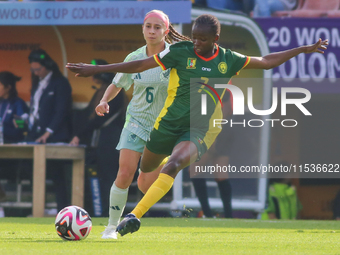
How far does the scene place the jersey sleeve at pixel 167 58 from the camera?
5.47 metres

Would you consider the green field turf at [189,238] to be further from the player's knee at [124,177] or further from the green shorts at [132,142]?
the green shorts at [132,142]

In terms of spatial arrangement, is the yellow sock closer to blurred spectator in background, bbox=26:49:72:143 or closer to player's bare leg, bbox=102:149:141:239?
player's bare leg, bbox=102:149:141:239

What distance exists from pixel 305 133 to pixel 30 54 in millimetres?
4937

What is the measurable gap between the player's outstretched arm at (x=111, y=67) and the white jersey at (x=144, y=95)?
784 mm

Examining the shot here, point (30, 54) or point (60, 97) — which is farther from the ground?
point (30, 54)

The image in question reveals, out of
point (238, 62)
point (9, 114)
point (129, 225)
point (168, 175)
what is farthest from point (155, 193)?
point (9, 114)

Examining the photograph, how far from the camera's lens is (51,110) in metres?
10.2

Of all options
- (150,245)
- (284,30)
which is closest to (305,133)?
(284,30)

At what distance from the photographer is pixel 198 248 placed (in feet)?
16.5

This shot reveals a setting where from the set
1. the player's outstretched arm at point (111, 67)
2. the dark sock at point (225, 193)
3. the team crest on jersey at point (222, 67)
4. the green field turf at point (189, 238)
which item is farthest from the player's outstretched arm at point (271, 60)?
the dark sock at point (225, 193)

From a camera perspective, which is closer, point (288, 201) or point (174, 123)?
point (174, 123)

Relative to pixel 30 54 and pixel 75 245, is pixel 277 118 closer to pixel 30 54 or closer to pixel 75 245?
pixel 30 54

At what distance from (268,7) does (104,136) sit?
317cm

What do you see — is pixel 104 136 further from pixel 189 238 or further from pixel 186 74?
pixel 186 74
